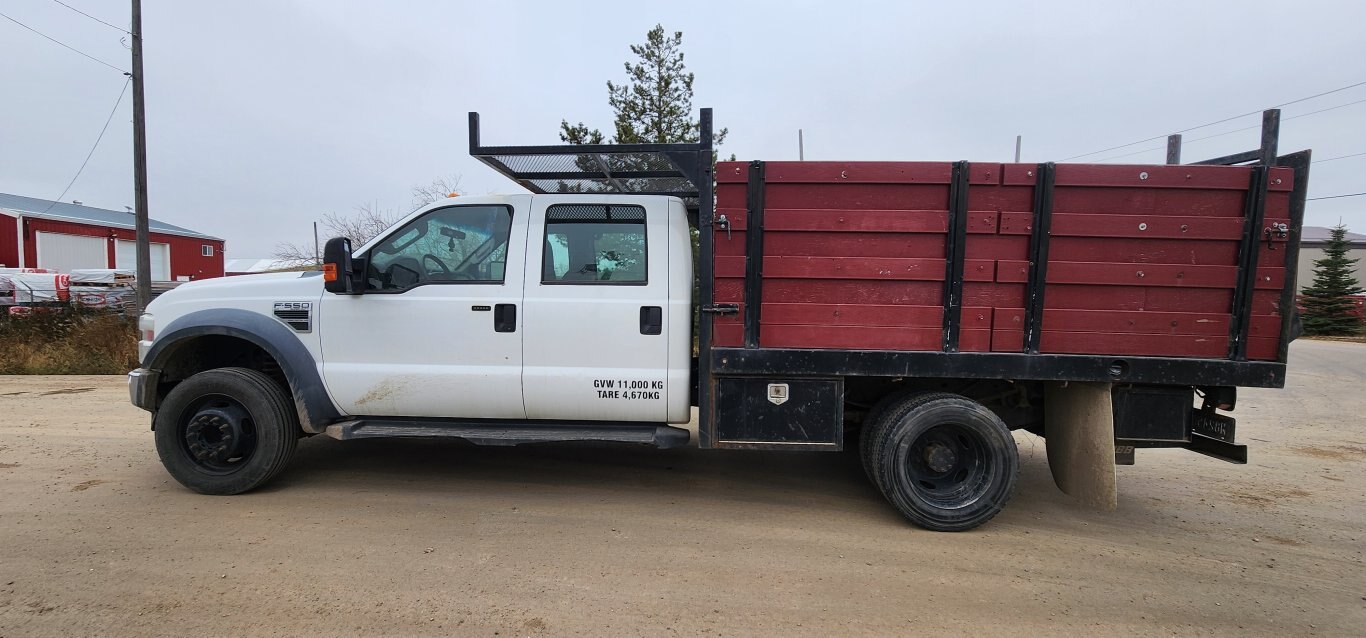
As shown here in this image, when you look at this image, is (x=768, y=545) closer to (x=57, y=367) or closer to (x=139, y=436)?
(x=139, y=436)

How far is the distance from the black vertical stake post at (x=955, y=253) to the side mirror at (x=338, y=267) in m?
3.68

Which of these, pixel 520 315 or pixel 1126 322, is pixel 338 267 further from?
pixel 1126 322

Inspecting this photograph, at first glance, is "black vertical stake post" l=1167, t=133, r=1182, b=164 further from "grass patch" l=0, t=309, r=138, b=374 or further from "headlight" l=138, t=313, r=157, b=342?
"grass patch" l=0, t=309, r=138, b=374

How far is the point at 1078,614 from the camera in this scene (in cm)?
282

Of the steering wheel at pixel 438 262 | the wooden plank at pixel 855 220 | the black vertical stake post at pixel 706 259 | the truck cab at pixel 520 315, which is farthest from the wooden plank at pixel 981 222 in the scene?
the steering wheel at pixel 438 262

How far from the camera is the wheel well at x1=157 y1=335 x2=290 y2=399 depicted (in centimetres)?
429

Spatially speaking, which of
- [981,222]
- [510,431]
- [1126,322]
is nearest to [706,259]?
[981,222]

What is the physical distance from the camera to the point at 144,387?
4102 millimetres

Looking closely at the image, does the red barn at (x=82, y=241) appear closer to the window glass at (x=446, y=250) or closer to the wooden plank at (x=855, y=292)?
the window glass at (x=446, y=250)

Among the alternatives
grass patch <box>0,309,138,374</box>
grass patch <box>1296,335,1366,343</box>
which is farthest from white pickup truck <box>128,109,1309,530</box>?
grass patch <box>1296,335,1366,343</box>

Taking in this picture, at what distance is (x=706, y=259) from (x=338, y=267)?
2320 mm

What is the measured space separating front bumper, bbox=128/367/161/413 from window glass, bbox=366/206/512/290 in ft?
5.46

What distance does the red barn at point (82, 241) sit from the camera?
88.3ft

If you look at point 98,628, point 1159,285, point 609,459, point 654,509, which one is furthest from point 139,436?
point 1159,285
